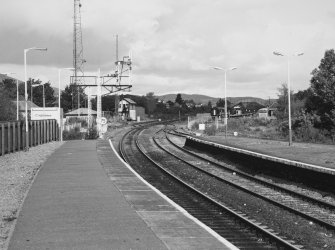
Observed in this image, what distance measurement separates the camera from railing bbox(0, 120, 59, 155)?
32.8 meters

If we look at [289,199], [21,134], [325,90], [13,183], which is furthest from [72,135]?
[289,199]

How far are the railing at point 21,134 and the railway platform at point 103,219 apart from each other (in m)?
15.1

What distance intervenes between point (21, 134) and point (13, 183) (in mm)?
19131

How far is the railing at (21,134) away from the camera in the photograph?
32.8 m

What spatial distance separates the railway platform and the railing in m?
15.1

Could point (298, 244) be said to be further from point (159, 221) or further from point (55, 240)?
point (55, 240)

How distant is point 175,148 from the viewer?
40844 millimetres

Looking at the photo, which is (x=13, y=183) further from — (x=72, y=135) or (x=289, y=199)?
(x=72, y=135)

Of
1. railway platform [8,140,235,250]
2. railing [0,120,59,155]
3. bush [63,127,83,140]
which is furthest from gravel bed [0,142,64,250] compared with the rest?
bush [63,127,83,140]

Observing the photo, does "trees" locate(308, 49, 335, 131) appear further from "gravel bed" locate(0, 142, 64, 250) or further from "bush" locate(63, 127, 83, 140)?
"gravel bed" locate(0, 142, 64, 250)

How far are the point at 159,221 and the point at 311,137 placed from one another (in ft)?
130

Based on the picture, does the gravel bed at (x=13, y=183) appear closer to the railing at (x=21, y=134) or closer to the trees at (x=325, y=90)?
the railing at (x=21, y=134)

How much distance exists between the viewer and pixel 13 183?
1916cm

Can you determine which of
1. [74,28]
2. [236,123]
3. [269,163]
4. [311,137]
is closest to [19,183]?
[269,163]
